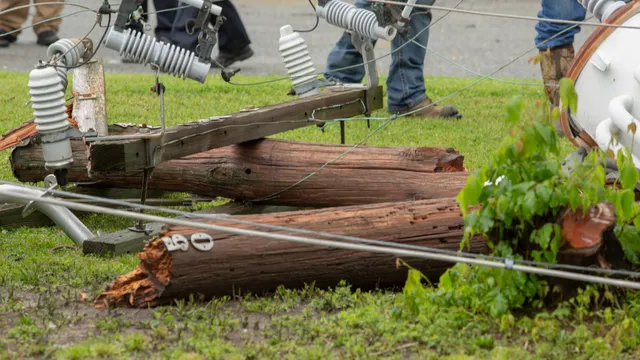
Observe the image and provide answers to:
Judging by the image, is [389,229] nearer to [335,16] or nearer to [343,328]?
[343,328]

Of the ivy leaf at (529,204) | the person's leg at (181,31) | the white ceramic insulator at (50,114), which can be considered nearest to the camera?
the ivy leaf at (529,204)

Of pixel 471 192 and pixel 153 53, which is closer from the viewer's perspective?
pixel 471 192

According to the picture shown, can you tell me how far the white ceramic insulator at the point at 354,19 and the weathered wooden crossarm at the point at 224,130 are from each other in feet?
1.06

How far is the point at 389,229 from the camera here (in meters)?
4.19

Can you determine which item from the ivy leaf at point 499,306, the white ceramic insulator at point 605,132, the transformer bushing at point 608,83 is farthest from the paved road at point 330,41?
the ivy leaf at point 499,306

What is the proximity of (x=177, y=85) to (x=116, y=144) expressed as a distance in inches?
185

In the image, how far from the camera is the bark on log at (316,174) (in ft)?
16.7

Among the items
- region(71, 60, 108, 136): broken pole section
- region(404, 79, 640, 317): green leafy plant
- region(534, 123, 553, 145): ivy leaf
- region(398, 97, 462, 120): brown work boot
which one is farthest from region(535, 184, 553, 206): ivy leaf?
region(398, 97, 462, 120): brown work boot

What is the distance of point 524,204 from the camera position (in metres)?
3.63

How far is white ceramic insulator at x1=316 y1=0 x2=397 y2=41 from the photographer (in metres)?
5.82

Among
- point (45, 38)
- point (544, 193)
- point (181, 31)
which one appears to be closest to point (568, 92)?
point (544, 193)

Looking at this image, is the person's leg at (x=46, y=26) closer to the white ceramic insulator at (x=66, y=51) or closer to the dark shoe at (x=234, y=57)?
the dark shoe at (x=234, y=57)

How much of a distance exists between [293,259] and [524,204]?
0.93m

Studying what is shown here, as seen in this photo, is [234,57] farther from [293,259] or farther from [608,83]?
[293,259]
